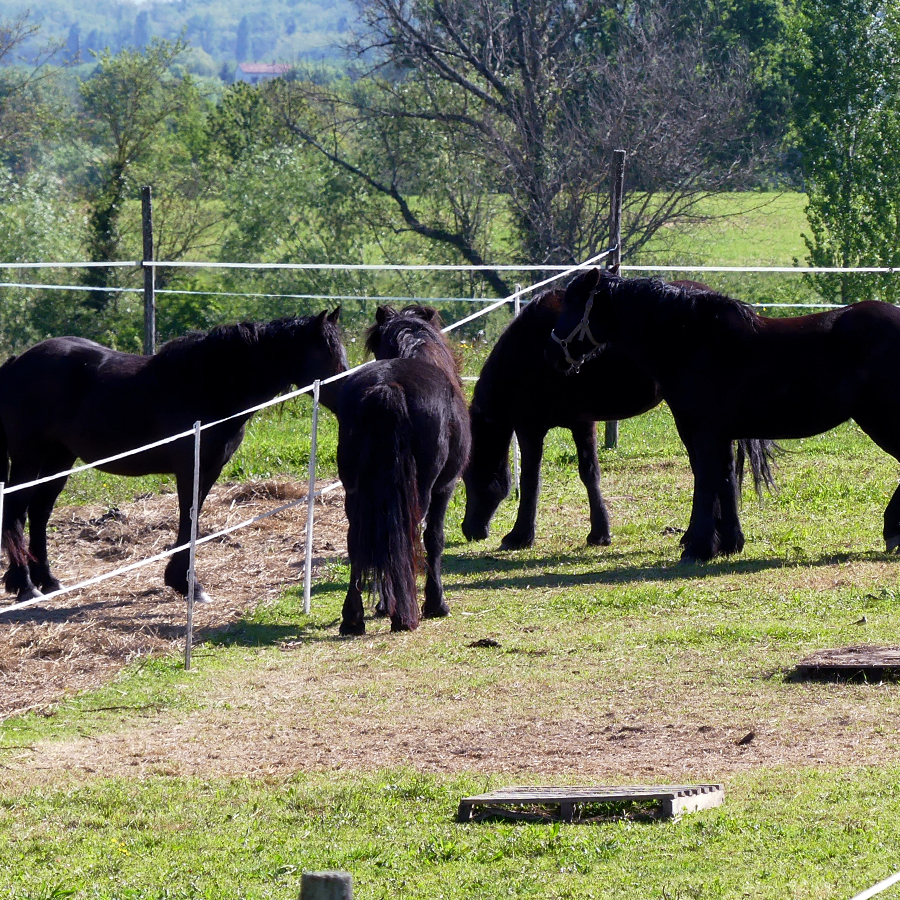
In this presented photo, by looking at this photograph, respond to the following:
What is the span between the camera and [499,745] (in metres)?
5.50

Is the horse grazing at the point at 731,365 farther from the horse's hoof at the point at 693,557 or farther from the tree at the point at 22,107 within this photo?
the tree at the point at 22,107

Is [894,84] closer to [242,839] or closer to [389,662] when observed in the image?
[389,662]

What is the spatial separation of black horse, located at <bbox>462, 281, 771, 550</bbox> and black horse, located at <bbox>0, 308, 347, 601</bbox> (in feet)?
6.55

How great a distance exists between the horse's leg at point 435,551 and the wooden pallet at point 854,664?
2493 mm

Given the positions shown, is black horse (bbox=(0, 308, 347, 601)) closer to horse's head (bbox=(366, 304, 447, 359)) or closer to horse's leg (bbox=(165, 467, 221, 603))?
horse's leg (bbox=(165, 467, 221, 603))

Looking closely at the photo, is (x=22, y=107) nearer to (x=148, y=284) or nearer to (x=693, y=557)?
(x=148, y=284)

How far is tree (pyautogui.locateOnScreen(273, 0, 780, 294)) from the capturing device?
81.7ft

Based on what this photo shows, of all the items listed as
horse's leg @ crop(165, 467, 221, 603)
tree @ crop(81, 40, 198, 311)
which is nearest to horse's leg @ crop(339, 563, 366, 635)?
horse's leg @ crop(165, 467, 221, 603)

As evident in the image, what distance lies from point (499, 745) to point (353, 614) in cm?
216

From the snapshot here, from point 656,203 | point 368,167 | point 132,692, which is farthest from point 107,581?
point 368,167

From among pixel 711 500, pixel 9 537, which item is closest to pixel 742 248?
pixel 711 500

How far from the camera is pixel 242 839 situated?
4441 millimetres

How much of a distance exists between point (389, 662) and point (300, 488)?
507cm

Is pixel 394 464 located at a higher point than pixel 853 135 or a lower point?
lower
